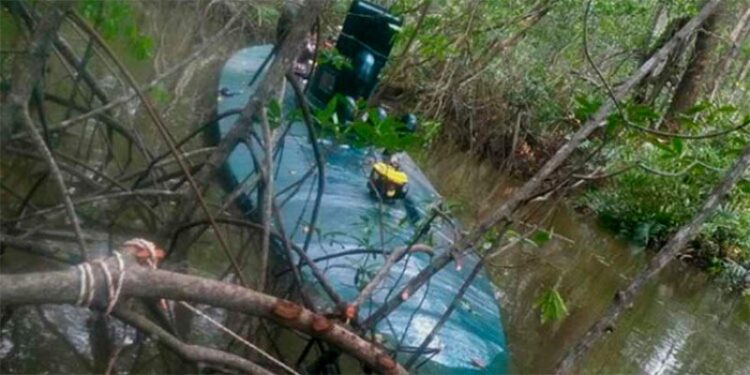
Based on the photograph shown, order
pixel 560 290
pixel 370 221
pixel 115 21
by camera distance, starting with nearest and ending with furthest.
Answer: pixel 115 21
pixel 370 221
pixel 560 290

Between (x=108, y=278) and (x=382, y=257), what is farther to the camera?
(x=382, y=257)

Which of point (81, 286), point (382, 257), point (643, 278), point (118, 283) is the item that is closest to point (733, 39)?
point (382, 257)

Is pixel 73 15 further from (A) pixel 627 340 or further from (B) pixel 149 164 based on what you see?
(A) pixel 627 340

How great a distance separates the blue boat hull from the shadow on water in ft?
1.08

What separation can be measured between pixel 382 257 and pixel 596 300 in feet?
12.3

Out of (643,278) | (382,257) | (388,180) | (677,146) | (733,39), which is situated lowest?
(382,257)

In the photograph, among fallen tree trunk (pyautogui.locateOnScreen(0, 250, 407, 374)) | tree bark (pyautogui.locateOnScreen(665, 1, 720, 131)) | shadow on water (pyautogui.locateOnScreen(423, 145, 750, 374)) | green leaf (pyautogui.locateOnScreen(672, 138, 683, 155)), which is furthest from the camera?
tree bark (pyautogui.locateOnScreen(665, 1, 720, 131))

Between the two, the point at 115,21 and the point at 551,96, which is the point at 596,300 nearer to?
the point at 551,96

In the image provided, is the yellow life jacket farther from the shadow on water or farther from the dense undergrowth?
the dense undergrowth

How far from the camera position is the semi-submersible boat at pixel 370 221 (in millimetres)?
4297

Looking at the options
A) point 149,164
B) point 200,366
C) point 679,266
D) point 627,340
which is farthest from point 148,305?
point 679,266

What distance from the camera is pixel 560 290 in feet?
26.5

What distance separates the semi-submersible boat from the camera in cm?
430

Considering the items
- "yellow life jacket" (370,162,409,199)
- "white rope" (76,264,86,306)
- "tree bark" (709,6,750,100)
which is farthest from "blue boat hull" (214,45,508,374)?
"tree bark" (709,6,750,100)
